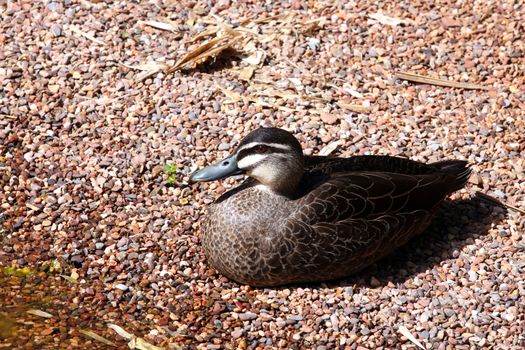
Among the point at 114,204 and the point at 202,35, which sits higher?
the point at 202,35

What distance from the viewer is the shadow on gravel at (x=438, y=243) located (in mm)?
6324

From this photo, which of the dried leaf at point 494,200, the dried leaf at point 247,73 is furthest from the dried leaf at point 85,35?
the dried leaf at point 494,200

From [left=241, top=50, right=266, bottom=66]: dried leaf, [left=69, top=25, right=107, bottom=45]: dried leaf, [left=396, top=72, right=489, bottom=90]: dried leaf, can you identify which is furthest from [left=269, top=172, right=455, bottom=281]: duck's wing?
[left=69, top=25, right=107, bottom=45]: dried leaf

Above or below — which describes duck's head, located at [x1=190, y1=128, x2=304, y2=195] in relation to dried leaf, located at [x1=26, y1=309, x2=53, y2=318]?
above

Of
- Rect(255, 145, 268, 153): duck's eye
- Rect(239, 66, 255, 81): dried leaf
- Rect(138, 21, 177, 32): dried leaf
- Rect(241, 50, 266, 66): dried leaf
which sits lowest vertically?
Rect(239, 66, 255, 81): dried leaf

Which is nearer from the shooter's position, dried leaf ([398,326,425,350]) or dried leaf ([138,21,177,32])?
dried leaf ([398,326,425,350])

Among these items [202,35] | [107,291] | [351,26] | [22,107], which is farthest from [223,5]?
[107,291]

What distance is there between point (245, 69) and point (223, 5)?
0.92m

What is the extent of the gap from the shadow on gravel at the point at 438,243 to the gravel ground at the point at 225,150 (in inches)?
0.5

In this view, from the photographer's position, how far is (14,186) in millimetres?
6895

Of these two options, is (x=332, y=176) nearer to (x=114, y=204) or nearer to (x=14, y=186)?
(x=114, y=204)

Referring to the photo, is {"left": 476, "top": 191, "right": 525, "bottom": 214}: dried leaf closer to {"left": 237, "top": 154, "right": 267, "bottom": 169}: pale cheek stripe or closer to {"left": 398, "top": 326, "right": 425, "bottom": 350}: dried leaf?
{"left": 398, "top": 326, "right": 425, "bottom": 350}: dried leaf

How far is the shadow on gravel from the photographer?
6324 mm

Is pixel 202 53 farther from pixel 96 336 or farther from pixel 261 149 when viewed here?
pixel 96 336
